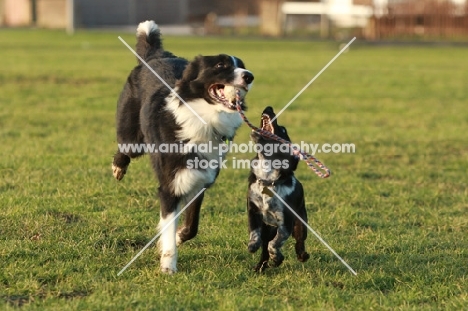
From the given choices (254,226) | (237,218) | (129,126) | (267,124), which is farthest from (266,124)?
(129,126)

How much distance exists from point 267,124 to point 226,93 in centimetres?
41

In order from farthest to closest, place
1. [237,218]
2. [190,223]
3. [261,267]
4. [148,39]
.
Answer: [148,39]
[237,218]
[190,223]
[261,267]

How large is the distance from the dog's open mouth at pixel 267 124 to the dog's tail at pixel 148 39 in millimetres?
2163

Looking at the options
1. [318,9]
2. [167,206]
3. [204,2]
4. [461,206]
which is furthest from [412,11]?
[167,206]

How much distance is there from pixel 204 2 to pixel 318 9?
33.0 ft

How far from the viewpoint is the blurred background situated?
4044 centimetres

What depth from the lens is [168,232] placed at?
19.1ft

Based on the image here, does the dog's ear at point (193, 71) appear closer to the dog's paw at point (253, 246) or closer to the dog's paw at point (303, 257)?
the dog's paw at point (253, 246)

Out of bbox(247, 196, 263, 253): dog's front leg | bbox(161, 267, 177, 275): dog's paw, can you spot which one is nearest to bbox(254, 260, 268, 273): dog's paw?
bbox(247, 196, 263, 253): dog's front leg

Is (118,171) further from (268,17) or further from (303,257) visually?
(268,17)

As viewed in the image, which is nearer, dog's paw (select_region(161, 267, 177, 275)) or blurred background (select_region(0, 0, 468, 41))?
dog's paw (select_region(161, 267, 177, 275))

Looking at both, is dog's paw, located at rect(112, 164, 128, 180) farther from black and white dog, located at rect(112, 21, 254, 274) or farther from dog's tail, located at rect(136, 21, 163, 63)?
black and white dog, located at rect(112, 21, 254, 274)

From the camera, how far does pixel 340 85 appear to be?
1970cm

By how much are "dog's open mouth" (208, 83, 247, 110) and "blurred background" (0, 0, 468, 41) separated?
113ft
